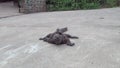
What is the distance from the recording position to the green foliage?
33.7 ft

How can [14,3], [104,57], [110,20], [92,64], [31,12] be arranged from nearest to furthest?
[92,64] < [104,57] < [110,20] < [31,12] < [14,3]

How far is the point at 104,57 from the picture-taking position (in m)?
4.05

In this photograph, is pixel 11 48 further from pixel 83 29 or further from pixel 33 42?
pixel 83 29

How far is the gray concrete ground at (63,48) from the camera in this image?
3895mm

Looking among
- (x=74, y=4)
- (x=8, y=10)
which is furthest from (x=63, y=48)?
(x=8, y=10)

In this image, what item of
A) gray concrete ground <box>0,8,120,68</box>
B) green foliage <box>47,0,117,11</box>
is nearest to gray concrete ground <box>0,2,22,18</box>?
green foliage <box>47,0,117,11</box>

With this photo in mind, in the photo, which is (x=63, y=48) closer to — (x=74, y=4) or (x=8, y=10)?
(x=74, y=4)

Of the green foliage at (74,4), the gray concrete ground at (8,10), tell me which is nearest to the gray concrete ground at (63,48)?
the gray concrete ground at (8,10)

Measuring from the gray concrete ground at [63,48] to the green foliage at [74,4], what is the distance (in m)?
3.47

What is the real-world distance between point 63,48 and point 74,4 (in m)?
5.90

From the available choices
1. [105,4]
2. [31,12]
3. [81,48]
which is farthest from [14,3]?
[81,48]

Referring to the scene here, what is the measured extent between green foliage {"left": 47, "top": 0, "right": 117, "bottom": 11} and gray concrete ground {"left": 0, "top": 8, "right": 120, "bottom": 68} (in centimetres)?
347

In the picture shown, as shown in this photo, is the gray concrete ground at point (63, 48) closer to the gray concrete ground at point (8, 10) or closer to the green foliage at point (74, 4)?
the gray concrete ground at point (8, 10)

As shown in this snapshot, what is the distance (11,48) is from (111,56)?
205 cm
